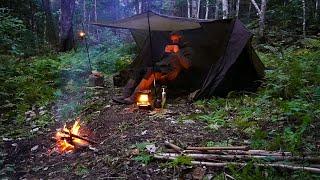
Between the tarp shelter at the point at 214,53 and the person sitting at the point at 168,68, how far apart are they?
13.4 inches

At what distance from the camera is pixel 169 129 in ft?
20.3

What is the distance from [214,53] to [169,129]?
3414mm

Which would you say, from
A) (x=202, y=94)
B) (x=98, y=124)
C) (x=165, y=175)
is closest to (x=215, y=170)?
(x=165, y=175)

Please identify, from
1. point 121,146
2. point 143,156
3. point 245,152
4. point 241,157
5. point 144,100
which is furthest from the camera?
point 144,100

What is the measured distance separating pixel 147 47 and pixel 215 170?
619 cm

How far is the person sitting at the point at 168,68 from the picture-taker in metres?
8.52

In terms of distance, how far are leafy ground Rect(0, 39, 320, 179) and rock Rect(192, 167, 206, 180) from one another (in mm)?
64

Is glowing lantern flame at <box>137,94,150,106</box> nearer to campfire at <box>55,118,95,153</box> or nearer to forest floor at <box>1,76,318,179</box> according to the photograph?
forest floor at <box>1,76,318,179</box>

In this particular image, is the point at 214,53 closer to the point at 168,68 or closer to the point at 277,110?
the point at 168,68

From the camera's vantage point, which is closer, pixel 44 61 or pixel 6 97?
pixel 6 97

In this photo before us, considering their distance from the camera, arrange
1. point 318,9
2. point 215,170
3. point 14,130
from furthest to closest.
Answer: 1. point 318,9
2. point 14,130
3. point 215,170

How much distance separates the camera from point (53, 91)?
393 inches

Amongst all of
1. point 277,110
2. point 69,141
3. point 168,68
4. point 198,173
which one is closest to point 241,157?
point 198,173

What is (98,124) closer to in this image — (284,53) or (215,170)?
(215,170)
